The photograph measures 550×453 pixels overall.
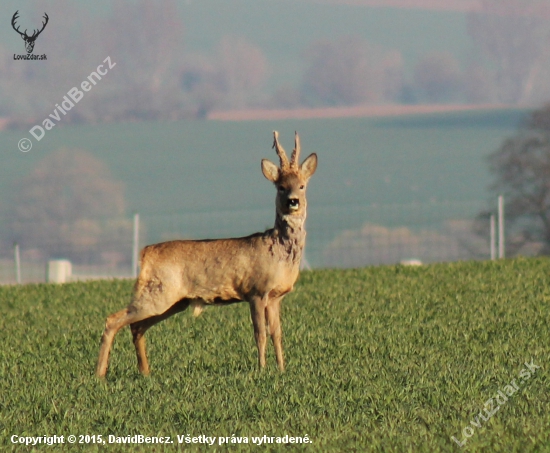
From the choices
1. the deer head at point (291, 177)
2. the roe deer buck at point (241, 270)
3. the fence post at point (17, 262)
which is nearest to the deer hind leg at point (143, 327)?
the roe deer buck at point (241, 270)

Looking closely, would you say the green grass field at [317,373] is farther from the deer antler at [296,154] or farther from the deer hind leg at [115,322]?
the deer antler at [296,154]

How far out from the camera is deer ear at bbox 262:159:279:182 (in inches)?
390

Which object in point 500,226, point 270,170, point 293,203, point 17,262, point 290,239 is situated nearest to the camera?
point 293,203

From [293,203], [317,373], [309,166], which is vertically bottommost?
[317,373]

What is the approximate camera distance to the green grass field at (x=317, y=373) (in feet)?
27.6

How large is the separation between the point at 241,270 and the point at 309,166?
1.26 meters

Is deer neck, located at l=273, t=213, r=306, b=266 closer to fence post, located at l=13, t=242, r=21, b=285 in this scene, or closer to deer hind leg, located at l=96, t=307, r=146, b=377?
deer hind leg, located at l=96, t=307, r=146, b=377

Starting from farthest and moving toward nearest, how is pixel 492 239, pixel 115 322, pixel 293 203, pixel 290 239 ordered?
pixel 492 239
pixel 115 322
pixel 290 239
pixel 293 203

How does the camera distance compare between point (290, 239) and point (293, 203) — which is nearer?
point (293, 203)

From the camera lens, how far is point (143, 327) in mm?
10531

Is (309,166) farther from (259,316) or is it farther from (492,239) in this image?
(492,239)

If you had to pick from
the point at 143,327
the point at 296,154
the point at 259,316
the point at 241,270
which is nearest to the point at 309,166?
the point at 296,154

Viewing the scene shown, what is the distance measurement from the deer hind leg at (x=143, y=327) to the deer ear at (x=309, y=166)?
1.82 m

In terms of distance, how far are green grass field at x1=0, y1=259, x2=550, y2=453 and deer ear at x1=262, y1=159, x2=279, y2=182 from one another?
6.61 feet
